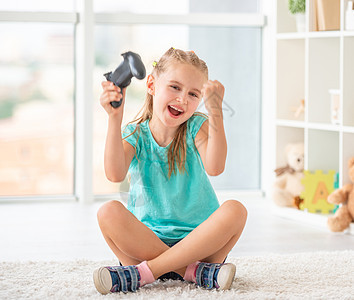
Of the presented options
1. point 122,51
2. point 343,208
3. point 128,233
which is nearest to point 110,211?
point 128,233

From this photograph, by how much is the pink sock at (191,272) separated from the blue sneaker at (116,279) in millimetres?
130

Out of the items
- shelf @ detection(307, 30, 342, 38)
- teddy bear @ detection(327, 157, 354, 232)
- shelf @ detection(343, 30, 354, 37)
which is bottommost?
teddy bear @ detection(327, 157, 354, 232)

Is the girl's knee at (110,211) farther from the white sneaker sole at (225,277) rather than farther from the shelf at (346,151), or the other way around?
the shelf at (346,151)

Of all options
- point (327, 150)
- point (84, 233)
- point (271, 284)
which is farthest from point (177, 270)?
point (327, 150)

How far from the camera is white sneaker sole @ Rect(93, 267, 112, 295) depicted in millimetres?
1370

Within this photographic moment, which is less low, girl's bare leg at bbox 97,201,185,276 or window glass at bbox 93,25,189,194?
window glass at bbox 93,25,189,194

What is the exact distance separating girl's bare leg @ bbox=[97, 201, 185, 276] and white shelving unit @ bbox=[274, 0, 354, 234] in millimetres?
1008

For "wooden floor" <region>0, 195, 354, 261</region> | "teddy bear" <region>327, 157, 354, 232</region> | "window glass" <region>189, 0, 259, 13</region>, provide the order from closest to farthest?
"wooden floor" <region>0, 195, 354, 261</region>
"teddy bear" <region>327, 157, 354, 232</region>
"window glass" <region>189, 0, 259, 13</region>

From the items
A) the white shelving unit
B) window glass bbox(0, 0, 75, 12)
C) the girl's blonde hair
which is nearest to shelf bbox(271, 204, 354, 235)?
the white shelving unit

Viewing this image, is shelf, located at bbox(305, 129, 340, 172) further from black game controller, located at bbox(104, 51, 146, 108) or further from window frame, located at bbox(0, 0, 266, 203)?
black game controller, located at bbox(104, 51, 146, 108)

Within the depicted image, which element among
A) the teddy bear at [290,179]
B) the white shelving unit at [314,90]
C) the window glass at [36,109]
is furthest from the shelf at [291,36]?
the window glass at [36,109]

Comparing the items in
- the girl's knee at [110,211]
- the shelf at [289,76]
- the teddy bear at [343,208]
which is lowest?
the teddy bear at [343,208]

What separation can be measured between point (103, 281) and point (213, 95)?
0.48 metres

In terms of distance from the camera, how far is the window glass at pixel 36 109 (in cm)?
288
